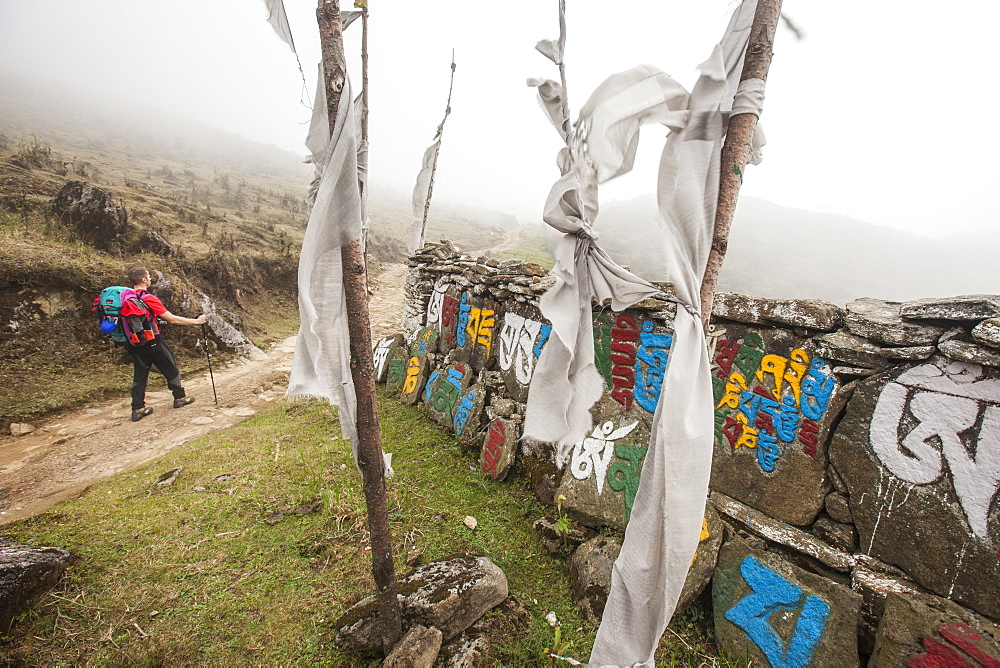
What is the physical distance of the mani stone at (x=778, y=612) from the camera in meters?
2.54

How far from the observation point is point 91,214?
8.09m

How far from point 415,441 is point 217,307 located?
6647 millimetres

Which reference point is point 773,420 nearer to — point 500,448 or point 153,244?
point 500,448

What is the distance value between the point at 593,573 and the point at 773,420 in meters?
1.98

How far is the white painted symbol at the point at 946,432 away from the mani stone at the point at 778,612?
947 mm

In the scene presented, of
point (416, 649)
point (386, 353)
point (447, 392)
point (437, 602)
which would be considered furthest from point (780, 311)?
point (386, 353)

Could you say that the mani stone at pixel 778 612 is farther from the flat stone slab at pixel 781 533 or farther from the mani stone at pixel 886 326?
the mani stone at pixel 886 326

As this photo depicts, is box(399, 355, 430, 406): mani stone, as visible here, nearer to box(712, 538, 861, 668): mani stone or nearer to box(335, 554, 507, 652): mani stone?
box(335, 554, 507, 652): mani stone

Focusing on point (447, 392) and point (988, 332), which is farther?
point (447, 392)

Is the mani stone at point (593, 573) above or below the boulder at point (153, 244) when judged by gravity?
below

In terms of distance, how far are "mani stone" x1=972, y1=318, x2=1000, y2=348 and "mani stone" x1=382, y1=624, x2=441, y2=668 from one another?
385cm

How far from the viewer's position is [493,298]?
233 inches

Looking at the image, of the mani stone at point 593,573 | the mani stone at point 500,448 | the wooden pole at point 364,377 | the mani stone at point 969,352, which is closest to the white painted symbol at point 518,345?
the mani stone at point 500,448

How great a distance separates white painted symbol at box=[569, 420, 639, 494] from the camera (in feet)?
12.9
